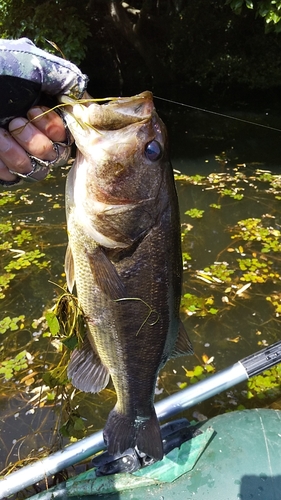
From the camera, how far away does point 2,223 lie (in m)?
6.23

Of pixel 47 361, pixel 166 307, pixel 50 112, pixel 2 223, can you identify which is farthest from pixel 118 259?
pixel 2 223

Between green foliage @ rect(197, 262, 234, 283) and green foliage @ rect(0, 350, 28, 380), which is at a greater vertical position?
green foliage @ rect(0, 350, 28, 380)

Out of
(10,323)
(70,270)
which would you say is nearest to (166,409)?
(70,270)

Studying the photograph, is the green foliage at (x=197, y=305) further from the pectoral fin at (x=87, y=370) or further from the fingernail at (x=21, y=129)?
the fingernail at (x=21, y=129)

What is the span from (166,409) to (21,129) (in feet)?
6.37

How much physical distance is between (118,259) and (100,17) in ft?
52.7

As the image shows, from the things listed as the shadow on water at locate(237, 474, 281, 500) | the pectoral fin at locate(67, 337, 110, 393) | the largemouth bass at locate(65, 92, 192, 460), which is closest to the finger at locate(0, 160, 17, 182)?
the largemouth bass at locate(65, 92, 192, 460)

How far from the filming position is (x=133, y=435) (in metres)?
2.12

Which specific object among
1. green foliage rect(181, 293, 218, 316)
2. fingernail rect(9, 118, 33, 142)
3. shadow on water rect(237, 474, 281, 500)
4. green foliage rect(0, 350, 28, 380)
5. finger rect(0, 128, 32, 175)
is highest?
fingernail rect(9, 118, 33, 142)

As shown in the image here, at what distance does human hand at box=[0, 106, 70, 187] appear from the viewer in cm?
160

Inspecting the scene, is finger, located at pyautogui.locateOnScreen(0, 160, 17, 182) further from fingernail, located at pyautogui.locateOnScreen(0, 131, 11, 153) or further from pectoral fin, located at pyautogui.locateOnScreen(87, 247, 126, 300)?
pectoral fin, located at pyautogui.locateOnScreen(87, 247, 126, 300)

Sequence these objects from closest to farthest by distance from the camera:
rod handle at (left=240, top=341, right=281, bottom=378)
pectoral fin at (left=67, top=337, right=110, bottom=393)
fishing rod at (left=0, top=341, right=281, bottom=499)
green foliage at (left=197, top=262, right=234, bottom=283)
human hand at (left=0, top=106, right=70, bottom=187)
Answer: human hand at (left=0, top=106, right=70, bottom=187) < pectoral fin at (left=67, top=337, right=110, bottom=393) < fishing rod at (left=0, top=341, right=281, bottom=499) < rod handle at (left=240, top=341, right=281, bottom=378) < green foliage at (left=197, top=262, right=234, bottom=283)

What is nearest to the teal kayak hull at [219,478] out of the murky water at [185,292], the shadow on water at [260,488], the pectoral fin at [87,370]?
the shadow on water at [260,488]

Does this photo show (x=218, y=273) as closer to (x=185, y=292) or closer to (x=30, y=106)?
(x=185, y=292)
